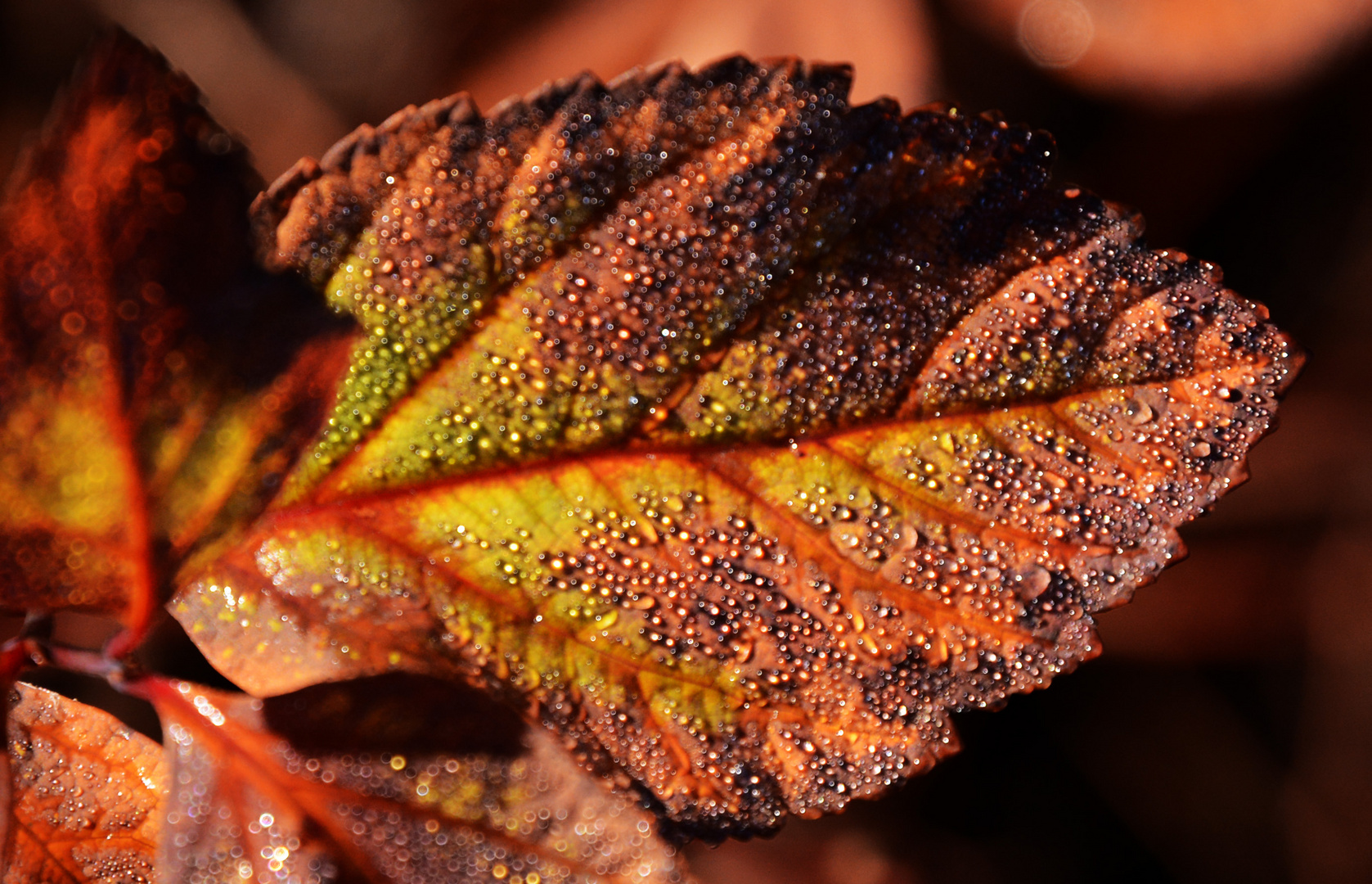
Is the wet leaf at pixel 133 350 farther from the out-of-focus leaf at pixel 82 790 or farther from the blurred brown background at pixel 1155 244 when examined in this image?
the blurred brown background at pixel 1155 244

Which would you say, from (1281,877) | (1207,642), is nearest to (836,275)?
(1207,642)

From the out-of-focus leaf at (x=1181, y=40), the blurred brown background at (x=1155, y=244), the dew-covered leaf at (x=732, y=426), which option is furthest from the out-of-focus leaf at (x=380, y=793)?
the out-of-focus leaf at (x=1181, y=40)

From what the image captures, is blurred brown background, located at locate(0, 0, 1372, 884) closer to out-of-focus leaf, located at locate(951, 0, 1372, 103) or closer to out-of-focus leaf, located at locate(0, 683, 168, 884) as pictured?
out-of-focus leaf, located at locate(951, 0, 1372, 103)

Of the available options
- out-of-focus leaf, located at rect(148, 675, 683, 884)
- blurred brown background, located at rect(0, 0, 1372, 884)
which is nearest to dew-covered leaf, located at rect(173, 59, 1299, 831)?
out-of-focus leaf, located at rect(148, 675, 683, 884)

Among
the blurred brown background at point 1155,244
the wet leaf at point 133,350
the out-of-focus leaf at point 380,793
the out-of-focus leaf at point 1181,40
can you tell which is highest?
the out-of-focus leaf at point 1181,40

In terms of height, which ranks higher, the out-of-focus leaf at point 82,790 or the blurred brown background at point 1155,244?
the blurred brown background at point 1155,244

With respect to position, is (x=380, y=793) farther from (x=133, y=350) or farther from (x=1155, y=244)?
(x=1155, y=244)

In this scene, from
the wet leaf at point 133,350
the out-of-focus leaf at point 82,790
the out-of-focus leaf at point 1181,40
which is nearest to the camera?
the wet leaf at point 133,350

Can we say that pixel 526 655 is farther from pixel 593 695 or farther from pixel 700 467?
pixel 700 467
